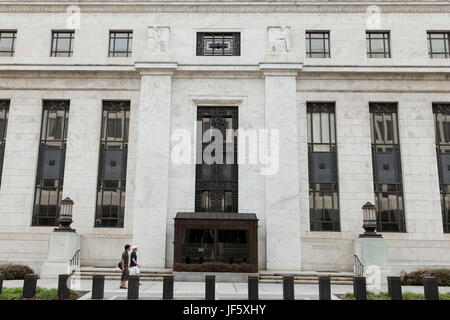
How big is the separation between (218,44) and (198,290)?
14.0 m

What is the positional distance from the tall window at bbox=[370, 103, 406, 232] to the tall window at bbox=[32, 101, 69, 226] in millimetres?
17066

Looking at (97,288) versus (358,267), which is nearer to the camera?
Answer: (97,288)

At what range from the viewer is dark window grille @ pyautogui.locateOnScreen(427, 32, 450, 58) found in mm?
22672

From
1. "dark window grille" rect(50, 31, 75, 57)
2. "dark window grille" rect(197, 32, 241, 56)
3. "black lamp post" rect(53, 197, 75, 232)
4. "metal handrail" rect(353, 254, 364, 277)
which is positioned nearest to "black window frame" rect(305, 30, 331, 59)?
"dark window grille" rect(197, 32, 241, 56)

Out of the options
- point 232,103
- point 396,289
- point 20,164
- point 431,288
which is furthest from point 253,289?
point 20,164

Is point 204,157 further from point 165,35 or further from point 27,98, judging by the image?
point 27,98

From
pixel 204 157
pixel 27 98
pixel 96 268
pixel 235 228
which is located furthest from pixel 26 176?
pixel 235 228

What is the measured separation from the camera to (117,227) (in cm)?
2097

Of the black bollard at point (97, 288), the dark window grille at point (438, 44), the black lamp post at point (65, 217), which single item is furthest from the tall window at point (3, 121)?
the dark window grille at point (438, 44)

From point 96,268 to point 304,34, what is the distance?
16.9 meters

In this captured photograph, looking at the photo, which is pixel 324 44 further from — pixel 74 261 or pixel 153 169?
pixel 74 261

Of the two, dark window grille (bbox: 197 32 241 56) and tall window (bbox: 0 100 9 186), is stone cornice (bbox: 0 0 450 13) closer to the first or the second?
dark window grille (bbox: 197 32 241 56)

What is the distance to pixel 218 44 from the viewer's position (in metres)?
22.9

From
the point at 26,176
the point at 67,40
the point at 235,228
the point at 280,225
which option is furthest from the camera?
the point at 67,40
